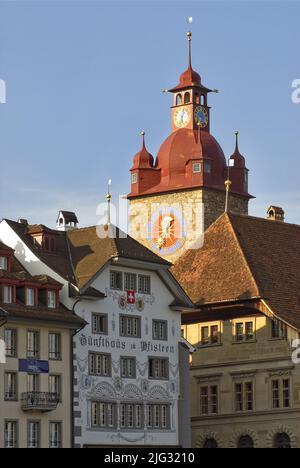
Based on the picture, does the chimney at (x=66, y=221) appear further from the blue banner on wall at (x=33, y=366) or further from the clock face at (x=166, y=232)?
the clock face at (x=166, y=232)

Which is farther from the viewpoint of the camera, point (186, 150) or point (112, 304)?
point (186, 150)

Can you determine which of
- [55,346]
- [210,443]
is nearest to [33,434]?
[55,346]

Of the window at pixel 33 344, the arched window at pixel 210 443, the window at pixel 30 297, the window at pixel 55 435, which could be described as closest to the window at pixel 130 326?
the window at pixel 30 297

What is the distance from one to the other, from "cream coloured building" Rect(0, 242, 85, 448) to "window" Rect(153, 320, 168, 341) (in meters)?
6.85

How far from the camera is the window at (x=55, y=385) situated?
78625 mm

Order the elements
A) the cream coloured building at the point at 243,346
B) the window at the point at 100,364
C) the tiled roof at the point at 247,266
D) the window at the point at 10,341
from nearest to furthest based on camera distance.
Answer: the window at the point at 10,341 < the window at the point at 100,364 < the cream coloured building at the point at 243,346 < the tiled roof at the point at 247,266

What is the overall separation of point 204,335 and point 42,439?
20.3m

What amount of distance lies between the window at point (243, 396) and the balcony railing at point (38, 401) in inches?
715

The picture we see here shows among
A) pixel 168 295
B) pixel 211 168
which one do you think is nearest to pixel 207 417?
pixel 168 295

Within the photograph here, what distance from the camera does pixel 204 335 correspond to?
9544 cm

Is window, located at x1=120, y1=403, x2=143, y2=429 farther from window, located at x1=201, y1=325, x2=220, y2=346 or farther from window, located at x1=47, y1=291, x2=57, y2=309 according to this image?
window, located at x1=201, y1=325, x2=220, y2=346

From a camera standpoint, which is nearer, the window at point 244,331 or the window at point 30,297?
the window at point 30,297

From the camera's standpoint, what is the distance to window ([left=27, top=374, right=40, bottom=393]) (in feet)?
254
